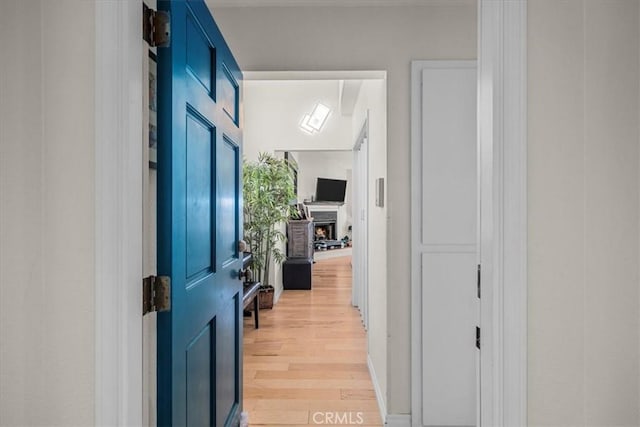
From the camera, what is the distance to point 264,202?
4.83 metres

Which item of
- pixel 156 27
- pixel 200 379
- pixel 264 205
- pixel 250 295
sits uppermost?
pixel 156 27

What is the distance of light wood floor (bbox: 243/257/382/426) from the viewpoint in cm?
254

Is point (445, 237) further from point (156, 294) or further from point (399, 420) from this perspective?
point (156, 294)

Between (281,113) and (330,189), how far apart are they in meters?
5.62

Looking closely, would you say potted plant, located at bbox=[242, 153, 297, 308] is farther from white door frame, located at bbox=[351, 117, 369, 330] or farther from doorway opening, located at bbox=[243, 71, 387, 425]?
white door frame, located at bbox=[351, 117, 369, 330]

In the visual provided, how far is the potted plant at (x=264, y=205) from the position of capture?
484cm

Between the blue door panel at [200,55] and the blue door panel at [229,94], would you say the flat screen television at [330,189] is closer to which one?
the blue door panel at [229,94]
